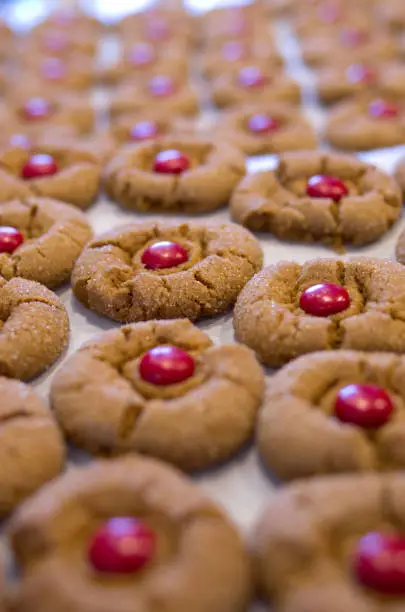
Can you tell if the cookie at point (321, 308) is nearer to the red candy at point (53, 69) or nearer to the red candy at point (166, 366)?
the red candy at point (166, 366)

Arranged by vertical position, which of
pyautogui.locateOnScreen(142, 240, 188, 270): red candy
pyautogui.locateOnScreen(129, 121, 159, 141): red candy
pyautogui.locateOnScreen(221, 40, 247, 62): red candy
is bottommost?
pyautogui.locateOnScreen(142, 240, 188, 270): red candy

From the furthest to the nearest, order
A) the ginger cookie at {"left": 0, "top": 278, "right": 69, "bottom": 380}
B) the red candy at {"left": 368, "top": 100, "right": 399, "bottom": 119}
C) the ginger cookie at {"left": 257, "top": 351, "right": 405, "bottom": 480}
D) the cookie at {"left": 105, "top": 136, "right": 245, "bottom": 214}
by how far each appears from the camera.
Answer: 1. the red candy at {"left": 368, "top": 100, "right": 399, "bottom": 119}
2. the cookie at {"left": 105, "top": 136, "right": 245, "bottom": 214}
3. the ginger cookie at {"left": 0, "top": 278, "right": 69, "bottom": 380}
4. the ginger cookie at {"left": 257, "top": 351, "right": 405, "bottom": 480}

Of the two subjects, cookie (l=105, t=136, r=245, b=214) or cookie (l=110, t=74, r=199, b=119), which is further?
cookie (l=110, t=74, r=199, b=119)

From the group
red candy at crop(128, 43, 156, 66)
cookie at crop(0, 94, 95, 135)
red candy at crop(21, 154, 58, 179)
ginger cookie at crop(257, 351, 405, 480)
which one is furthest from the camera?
red candy at crop(128, 43, 156, 66)

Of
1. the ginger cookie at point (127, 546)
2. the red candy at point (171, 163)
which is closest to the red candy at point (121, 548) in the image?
the ginger cookie at point (127, 546)

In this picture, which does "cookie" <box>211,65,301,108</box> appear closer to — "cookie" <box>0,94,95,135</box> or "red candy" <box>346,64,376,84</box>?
"red candy" <box>346,64,376,84</box>

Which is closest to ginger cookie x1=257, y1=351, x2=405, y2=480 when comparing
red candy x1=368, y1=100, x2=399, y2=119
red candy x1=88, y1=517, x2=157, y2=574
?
red candy x1=88, y1=517, x2=157, y2=574

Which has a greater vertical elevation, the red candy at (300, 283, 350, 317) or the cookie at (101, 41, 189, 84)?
the cookie at (101, 41, 189, 84)
